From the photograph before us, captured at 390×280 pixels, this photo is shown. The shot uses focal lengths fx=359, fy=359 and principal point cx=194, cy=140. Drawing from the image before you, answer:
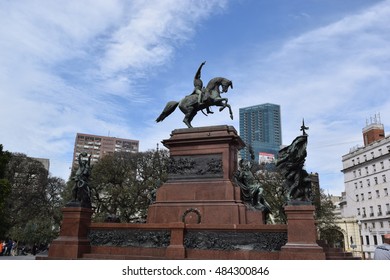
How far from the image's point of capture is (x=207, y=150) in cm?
1465

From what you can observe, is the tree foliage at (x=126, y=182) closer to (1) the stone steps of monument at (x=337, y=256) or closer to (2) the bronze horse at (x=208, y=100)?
(2) the bronze horse at (x=208, y=100)

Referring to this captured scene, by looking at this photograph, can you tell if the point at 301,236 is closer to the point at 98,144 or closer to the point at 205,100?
the point at 205,100

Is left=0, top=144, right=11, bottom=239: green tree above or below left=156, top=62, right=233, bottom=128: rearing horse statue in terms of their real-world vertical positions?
below

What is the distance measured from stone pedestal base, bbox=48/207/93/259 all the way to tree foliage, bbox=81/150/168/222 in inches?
927

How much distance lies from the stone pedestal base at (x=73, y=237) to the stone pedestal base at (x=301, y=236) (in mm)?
6899

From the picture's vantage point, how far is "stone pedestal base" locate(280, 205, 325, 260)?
10.3 metres

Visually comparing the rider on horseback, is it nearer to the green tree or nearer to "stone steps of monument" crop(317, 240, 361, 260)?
"stone steps of monument" crop(317, 240, 361, 260)

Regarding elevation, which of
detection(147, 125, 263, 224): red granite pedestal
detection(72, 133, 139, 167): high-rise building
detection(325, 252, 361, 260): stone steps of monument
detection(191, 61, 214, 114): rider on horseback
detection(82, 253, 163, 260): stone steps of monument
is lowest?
detection(82, 253, 163, 260): stone steps of monument

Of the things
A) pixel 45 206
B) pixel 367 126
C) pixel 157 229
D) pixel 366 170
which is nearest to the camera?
pixel 157 229

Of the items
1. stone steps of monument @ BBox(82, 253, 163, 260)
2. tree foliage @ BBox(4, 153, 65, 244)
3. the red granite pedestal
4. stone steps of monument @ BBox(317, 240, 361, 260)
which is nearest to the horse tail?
the red granite pedestal

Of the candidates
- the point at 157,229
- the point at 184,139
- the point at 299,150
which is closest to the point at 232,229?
the point at 157,229

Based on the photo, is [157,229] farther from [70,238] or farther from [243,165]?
[243,165]

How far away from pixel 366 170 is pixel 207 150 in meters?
55.4
